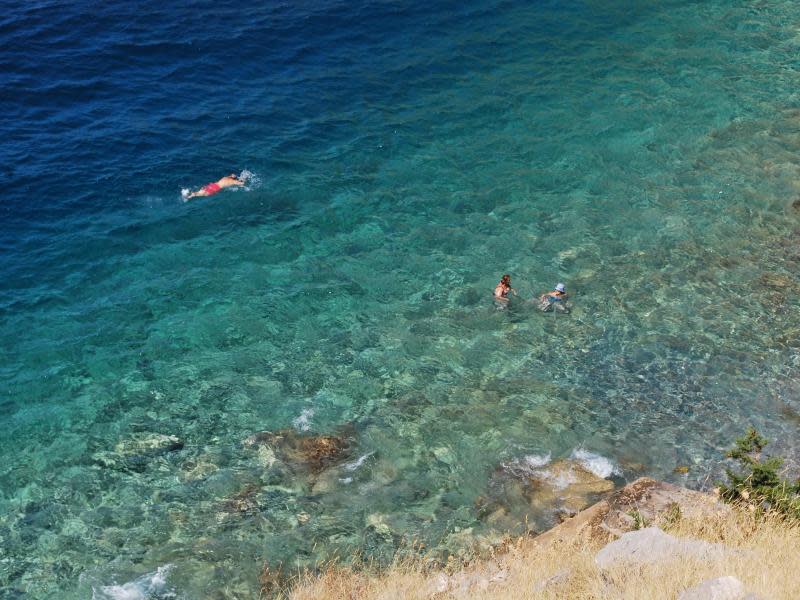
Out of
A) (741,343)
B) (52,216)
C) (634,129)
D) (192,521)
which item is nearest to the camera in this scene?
(192,521)

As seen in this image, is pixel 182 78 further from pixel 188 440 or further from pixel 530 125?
pixel 188 440

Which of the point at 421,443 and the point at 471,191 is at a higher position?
the point at 471,191

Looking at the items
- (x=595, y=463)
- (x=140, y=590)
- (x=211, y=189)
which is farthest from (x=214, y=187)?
(x=595, y=463)

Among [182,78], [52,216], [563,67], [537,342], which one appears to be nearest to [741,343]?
[537,342]

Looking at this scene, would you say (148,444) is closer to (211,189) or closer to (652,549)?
(211,189)

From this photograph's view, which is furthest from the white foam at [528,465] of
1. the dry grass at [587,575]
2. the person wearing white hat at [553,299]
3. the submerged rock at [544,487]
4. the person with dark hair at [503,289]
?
the person with dark hair at [503,289]

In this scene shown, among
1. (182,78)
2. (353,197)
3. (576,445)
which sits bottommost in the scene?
(576,445)

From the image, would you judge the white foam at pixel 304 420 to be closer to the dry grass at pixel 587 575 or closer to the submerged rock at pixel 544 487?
the dry grass at pixel 587 575
